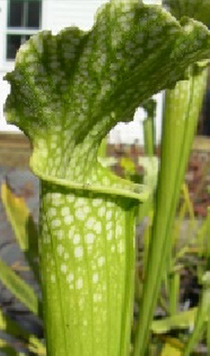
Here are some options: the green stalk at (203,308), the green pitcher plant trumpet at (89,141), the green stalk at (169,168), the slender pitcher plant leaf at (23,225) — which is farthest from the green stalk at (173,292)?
the green pitcher plant trumpet at (89,141)

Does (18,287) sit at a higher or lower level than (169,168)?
lower

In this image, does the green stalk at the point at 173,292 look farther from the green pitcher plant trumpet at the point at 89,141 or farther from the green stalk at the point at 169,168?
the green pitcher plant trumpet at the point at 89,141

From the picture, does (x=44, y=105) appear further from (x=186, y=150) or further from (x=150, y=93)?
(x=186, y=150)

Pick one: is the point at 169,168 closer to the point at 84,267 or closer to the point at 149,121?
the point at 84,267

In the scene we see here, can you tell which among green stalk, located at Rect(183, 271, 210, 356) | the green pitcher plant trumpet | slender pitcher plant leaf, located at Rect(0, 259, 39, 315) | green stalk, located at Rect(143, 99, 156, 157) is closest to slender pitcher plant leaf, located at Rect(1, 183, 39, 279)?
slender pitcher plant leaf, located at Rect(0, 259, 39, 315)

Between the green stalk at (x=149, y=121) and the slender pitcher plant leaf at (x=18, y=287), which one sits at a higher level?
the green stalk at (x=149, y=121)

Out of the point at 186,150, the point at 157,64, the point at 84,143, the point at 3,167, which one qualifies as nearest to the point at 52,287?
the point at 84,143

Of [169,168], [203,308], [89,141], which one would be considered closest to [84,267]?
[89,141]
